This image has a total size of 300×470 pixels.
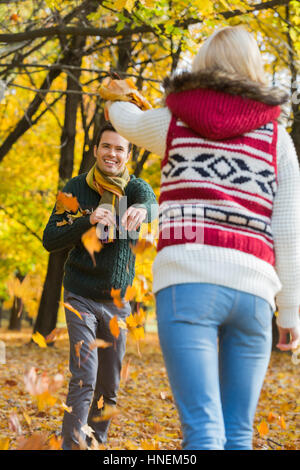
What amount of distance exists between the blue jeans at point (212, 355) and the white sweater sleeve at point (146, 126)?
1.87 feet

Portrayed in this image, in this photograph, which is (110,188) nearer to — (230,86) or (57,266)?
(230,86)

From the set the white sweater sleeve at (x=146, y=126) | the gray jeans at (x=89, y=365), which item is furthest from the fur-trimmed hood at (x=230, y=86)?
the gray jeans at (x=89, y=365)

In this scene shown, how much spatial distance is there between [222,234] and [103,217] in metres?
1.32

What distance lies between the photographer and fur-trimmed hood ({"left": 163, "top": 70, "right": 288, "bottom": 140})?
2.01 meters

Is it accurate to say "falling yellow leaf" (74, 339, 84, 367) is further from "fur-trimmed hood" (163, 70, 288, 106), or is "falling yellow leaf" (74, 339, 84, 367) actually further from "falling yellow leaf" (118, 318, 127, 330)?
"fur-trimmed hood" (163, 70, 288, 106)

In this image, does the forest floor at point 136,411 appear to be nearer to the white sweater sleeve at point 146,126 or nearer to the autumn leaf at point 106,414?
the autumn leaf at point 106,414

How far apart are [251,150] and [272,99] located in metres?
0.20

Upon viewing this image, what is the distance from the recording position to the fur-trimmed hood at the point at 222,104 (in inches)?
79.2

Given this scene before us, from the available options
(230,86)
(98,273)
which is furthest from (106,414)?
(230,86)

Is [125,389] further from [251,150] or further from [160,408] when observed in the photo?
[251,150]

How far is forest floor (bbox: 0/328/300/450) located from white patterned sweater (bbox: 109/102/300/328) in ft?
4.67

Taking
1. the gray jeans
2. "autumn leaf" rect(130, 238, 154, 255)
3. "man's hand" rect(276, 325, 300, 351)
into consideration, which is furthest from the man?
"man's hand" rect(276, 325, 300, 351)

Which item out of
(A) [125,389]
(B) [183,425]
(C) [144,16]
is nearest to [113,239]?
(B) [183,425]

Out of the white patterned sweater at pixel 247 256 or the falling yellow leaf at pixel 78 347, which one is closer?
the white patterned sweater at pixel 247 256
